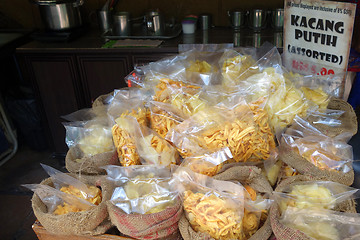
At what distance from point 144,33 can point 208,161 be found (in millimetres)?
2113

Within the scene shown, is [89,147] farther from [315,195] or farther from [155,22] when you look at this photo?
[155,22]

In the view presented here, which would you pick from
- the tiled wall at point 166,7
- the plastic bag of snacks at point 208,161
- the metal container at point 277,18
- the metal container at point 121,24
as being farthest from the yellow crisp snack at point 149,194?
the tiled wall at point 166,7

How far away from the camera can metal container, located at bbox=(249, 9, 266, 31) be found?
2717 millimetres

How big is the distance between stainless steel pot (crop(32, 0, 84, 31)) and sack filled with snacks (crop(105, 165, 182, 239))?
2128mm

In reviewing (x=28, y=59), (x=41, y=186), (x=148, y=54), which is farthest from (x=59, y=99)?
(x=41, y=186)

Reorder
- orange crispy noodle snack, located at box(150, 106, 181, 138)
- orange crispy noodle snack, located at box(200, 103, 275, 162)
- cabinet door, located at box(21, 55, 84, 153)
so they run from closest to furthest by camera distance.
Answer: orange crispy noodle snack, located at box(200, 103, 275, 162)
orange crispy noodle snack, located at box(150, 106, 181, 138)
cabinet door, located at box(21, 55, 84, 153)

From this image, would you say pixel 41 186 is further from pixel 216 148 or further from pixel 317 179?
pixel 317 179

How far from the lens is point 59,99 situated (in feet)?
8.90

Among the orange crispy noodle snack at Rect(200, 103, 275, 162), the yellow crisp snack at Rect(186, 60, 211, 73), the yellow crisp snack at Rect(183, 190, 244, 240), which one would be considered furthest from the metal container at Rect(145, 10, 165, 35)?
the yellow crisp snack at Rect(183, 190, 244, 240)

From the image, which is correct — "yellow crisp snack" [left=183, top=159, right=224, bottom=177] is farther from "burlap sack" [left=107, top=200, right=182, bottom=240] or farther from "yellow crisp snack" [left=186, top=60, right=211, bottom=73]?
"yellow crisp snack" [left=186, top=60, right=211, bottom=73]

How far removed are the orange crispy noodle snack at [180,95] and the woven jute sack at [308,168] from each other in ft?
1.05

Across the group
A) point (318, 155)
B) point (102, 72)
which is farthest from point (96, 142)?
point (102, 72)

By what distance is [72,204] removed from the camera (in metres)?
0.91

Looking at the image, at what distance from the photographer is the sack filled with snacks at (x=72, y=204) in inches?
33.4
